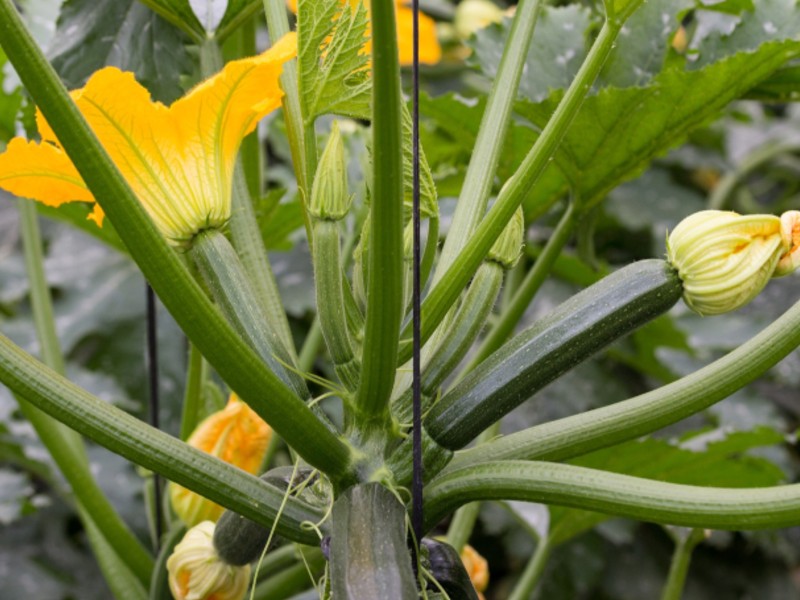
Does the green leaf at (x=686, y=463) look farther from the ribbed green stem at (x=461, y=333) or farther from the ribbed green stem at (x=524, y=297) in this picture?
the ribbed green stem at (x=461, y=333)

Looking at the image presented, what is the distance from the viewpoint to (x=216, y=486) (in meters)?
0.71

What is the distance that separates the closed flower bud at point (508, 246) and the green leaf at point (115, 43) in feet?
1.42

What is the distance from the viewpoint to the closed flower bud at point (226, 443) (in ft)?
3.13

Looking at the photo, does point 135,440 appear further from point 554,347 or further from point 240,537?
point 554,347

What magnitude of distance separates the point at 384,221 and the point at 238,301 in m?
0.17

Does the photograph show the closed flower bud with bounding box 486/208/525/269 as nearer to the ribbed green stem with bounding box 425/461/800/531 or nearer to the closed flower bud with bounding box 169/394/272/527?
the ribbed green stem with bounding box 425/461/800/531

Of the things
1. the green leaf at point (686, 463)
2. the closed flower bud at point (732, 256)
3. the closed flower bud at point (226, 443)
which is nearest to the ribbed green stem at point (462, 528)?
the green leaf at point (686, 463)

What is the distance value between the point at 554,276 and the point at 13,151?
130 centimetres

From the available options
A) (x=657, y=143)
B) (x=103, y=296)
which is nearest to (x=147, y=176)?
(x=657, y=143)

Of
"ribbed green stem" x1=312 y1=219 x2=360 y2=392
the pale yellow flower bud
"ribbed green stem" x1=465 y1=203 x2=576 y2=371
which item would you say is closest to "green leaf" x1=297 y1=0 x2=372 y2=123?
"ribbed green stem" x1=312 y1=219 x2=360 y2=392

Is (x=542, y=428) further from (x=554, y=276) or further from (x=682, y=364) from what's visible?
(x=682, y=364)

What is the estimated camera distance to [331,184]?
0.73 m

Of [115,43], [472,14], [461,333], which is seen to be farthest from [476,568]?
[472,14]

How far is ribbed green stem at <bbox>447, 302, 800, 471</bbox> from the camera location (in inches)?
28.2
